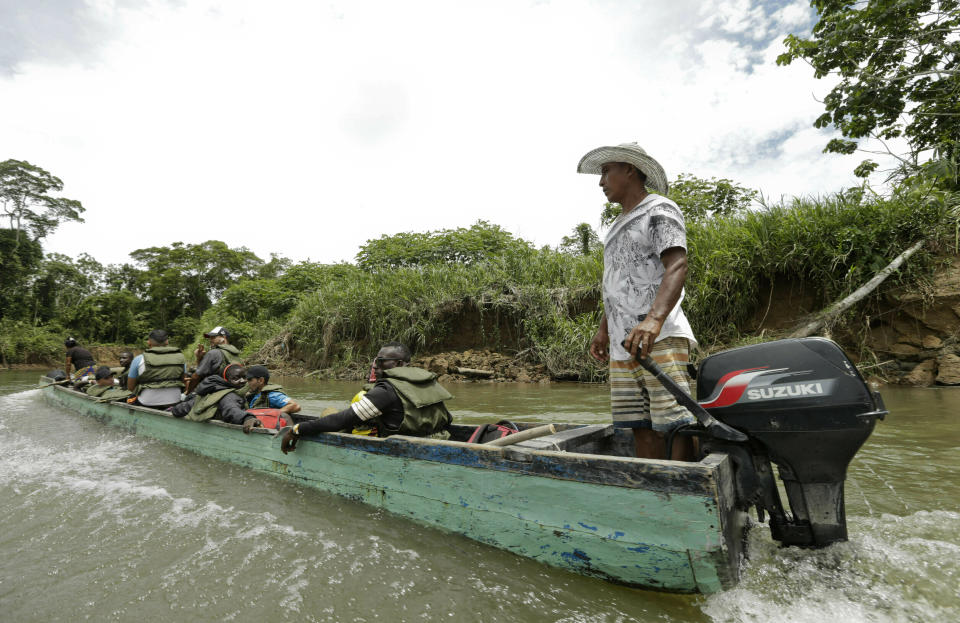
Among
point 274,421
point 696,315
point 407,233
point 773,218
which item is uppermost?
point 407,233

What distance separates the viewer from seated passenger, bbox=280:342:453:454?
119 inches

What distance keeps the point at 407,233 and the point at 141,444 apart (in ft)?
69.9

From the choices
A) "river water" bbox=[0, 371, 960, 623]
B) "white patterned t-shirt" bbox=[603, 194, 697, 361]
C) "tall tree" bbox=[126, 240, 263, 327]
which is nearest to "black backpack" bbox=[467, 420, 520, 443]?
"river water" bbox=[0, 371, 960, 623]

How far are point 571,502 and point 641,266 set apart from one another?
1144mm

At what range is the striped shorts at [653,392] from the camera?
2098 millimetres

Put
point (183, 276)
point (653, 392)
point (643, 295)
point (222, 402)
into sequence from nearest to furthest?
Result: 1. point (653, 392)
2. point (643, 295)
3. point (222, 402)
4. point (183, 276)

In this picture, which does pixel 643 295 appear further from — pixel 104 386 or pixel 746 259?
pixel 104 386

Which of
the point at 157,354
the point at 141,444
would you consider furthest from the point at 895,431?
the point at 157,354

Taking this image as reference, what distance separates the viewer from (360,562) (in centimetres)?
238

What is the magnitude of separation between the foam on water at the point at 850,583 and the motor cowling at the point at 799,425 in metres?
0.16

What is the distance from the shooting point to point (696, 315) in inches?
320

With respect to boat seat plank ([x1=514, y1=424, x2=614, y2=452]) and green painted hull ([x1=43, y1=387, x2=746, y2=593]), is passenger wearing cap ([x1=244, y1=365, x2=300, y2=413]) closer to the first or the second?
green painted hull ([x1=43, y1=387, x2=746, y2=593])

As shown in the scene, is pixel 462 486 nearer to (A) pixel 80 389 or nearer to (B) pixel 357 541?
(B) pixel 357 541

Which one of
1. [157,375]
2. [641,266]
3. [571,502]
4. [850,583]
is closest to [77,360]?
[157,375]
